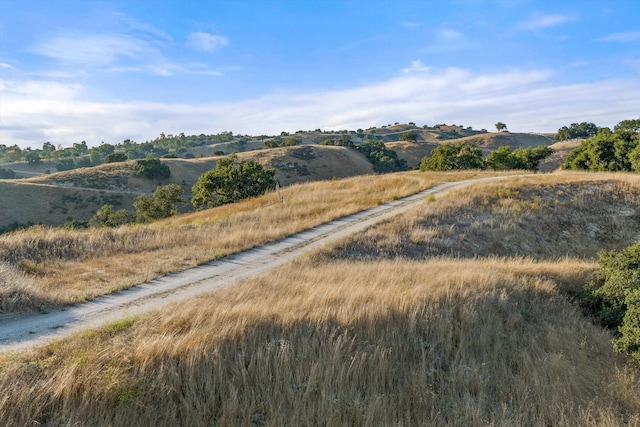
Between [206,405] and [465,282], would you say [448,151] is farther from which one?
[206,405]

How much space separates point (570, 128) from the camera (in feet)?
355

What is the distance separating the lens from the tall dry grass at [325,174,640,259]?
625 inches

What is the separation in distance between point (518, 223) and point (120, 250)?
772 inches

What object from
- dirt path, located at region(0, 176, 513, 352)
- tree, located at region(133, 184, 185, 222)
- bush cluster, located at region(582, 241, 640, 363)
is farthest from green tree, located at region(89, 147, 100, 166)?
bush cluster, located at region(582, 241, 640, 363)

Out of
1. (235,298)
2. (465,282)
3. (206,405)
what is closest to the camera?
(206,405)

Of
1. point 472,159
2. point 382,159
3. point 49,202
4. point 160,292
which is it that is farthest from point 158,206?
point 382,159

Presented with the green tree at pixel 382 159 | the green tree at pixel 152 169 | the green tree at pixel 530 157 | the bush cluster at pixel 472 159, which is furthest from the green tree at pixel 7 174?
the green tree at pixel 530 157

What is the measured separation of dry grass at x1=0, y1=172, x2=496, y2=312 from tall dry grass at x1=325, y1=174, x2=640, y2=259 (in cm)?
404

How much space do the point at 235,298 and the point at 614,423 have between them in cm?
625

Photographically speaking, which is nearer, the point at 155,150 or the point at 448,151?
the point at 448,151

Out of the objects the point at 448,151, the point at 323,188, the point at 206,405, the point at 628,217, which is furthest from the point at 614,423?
the point at 448,151

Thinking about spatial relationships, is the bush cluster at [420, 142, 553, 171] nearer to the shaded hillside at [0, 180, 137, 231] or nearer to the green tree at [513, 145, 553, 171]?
the green tree at [513, 145, 553, 171]

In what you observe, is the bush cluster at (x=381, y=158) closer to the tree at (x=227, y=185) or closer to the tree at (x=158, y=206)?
the tree at (x=158, y=206)

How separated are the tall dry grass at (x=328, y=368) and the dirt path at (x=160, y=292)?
1357mm
